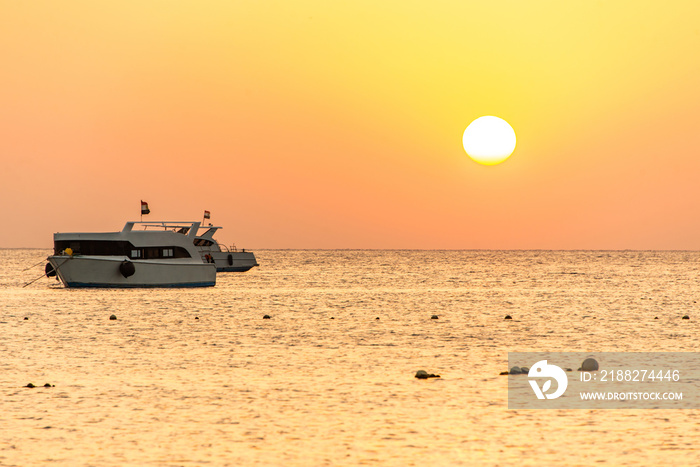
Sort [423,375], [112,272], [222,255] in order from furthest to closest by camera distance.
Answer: [222,255] → [112,272] → [423,375]

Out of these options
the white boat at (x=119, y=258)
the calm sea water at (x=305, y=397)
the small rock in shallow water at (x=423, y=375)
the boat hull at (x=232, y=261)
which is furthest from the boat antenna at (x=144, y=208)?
the small rock in shallow water at (x=423, y=375)

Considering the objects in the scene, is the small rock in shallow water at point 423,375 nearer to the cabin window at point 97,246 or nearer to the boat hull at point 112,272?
the cabin window at point 97,246

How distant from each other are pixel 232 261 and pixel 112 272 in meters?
39.4

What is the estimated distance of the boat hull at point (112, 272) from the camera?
167ft

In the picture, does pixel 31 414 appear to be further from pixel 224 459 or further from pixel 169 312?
pixel 169 312

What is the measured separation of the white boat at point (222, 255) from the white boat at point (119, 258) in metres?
26.5

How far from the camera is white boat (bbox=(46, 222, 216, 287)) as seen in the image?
50719 millimetres

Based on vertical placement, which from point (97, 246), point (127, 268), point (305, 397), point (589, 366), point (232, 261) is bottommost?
point (305, 397)

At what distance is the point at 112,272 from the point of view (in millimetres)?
51781

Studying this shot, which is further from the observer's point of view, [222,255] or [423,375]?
[222,255]

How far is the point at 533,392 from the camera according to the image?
1423 centimetres

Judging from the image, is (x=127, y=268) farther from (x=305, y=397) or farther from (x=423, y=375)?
(x=305, y=397)

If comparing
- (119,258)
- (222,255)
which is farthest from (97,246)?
(222,255)

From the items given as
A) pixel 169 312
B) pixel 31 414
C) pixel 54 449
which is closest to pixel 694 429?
pixel 54 449
